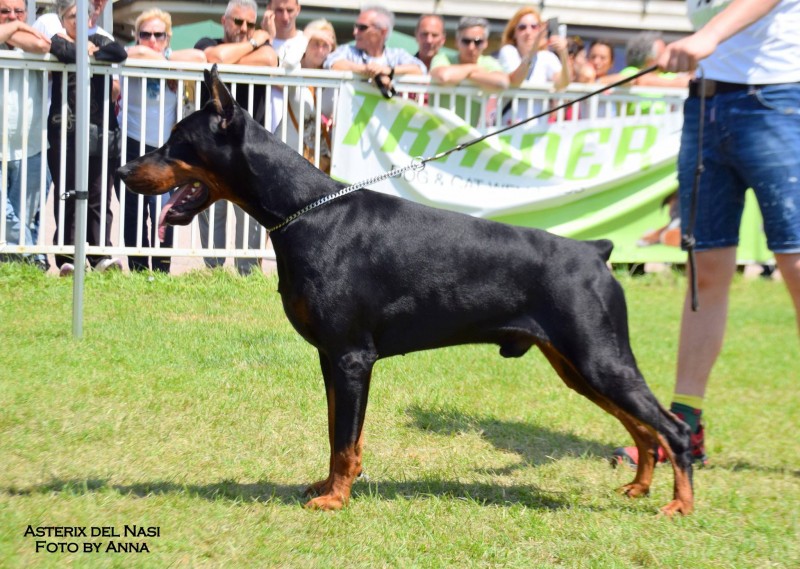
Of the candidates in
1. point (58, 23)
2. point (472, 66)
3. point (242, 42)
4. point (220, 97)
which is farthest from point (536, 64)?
point (220, 97)

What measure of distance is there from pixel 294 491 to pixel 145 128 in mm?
4416

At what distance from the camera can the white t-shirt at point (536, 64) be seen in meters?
8.72

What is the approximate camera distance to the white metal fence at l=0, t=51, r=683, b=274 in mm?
7172

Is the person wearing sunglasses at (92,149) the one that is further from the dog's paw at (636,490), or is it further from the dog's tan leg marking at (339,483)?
the dog's paw at (636,490)

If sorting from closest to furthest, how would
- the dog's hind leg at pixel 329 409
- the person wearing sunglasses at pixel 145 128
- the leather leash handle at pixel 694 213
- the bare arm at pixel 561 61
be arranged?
the dog's hind leg at pixel 329 409, the leather leash handle at pixel 694 213, the person wearing sunglasses at pixel 145 128, the bare arm at pixel 561 61

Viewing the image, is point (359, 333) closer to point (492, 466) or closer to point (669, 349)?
point (492, 466)

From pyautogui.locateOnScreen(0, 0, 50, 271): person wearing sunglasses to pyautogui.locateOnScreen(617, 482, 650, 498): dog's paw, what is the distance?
4806 millimetres

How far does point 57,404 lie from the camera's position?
449cm

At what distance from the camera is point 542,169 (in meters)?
8.48

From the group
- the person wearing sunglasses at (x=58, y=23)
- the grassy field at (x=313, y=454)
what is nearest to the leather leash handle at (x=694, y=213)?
the grassy field at (x=313, y=454)

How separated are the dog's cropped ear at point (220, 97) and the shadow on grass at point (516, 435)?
1.91m

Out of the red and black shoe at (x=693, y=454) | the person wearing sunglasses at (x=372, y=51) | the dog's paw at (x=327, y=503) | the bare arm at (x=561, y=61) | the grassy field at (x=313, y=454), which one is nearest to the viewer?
the grassy field at (x=313, y=454)

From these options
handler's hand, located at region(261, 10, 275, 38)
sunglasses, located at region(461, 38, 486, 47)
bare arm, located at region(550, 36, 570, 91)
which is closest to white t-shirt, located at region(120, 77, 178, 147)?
handler's hand, located at region(261, 10, 275, 38)

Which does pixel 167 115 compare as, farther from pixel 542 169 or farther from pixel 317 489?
pixel 317 489
